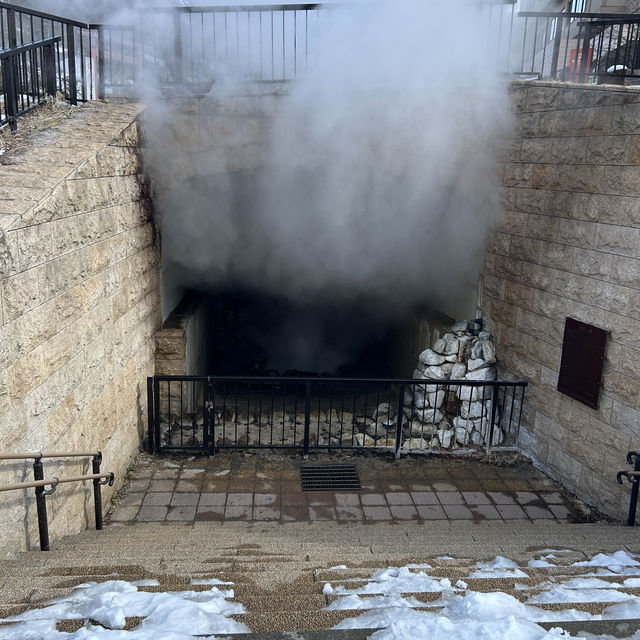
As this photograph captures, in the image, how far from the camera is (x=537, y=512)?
634 cm

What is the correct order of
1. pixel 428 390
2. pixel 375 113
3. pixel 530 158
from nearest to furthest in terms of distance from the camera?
1. pixel 530 158
2. pixel 375 113
3. pixel 428 390

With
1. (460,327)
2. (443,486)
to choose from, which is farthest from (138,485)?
(460,327)

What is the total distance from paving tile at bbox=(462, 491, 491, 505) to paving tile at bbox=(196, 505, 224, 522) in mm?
2592

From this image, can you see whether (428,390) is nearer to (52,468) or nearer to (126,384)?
(126,384)

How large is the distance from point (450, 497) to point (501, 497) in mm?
563

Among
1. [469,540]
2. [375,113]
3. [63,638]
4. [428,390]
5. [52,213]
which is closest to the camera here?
[63,638]

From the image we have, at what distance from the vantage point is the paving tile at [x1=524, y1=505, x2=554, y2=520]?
20.5ft

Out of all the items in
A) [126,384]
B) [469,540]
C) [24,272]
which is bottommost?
[469,540]

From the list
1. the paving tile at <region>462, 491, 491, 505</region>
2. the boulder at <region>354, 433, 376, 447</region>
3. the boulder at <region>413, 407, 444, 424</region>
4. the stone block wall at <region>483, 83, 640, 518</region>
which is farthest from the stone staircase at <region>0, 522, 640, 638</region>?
the boulder at <region>413, 407, 444, 424</region>

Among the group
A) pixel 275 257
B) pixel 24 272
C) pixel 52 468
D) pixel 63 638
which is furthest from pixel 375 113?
pixel 63 638

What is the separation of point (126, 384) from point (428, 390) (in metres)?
4.00

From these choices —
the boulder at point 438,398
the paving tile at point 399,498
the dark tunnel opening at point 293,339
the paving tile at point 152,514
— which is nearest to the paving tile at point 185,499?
the paving tile at point 152,514

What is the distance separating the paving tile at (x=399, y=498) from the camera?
254 inches

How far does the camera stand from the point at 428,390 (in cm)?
835
